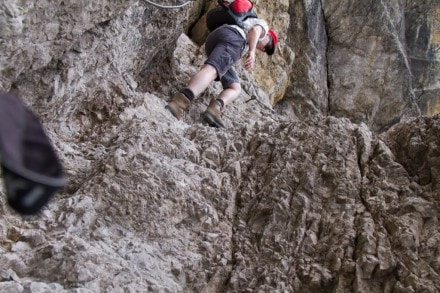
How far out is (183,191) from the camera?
3312mm

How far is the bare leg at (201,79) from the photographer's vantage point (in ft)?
15.4

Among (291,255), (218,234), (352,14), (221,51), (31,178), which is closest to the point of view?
(31,178)

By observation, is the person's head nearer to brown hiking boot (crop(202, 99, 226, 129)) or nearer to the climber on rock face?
the climber on rock face

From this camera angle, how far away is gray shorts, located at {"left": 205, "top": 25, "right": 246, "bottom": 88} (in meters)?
4.89

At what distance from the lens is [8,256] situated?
105 inches

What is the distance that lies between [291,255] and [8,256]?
65.0 inches

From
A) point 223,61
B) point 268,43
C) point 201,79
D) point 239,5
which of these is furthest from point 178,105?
point 268,43

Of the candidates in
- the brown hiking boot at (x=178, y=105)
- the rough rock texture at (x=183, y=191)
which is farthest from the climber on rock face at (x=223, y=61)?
the rough rock texture at (x=183, y=191)

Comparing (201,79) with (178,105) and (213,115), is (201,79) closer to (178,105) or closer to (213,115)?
(178,105)

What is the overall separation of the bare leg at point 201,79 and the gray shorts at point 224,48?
6 centimetres

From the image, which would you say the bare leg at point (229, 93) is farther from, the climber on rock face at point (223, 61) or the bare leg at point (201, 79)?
the bare leg at point (201, 79)

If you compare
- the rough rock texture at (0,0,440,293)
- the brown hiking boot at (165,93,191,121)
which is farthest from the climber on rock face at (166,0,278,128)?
the rough rock texture at (0,0,440,293)

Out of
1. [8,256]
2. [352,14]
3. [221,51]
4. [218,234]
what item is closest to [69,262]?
[8,256]

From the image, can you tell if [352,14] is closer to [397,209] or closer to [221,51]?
[221,51]
